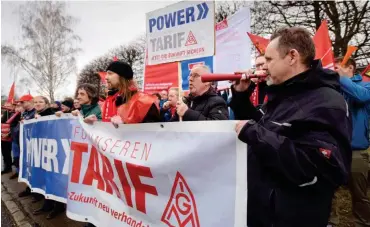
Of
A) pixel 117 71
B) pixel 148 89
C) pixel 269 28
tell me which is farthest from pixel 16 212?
pixel 269 28

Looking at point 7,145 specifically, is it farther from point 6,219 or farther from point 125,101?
point 125,101

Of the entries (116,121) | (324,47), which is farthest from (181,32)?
(324,47)

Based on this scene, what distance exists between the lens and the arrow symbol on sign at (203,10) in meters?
3.44

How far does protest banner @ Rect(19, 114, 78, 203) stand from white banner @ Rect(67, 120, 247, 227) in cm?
64

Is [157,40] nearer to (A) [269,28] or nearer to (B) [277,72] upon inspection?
(B) [277,72]

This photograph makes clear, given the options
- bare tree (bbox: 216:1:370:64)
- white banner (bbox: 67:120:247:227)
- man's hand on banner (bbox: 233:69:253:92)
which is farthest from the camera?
Answer: bare tree (bbox: 216:1:370:64)

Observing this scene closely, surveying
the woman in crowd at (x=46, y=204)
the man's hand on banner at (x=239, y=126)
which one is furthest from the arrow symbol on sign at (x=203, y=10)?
the woman in crowd at (x=46, y=204)

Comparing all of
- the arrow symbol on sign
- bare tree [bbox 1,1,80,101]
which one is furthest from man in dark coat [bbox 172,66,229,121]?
bare tree [bbox 1,1,80,101]

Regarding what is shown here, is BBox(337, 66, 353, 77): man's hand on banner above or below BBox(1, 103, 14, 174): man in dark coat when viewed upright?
above

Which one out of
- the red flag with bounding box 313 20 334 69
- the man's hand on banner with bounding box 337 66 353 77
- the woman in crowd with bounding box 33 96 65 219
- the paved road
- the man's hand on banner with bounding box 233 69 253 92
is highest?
the red flag with bounding box 313 20 334 69

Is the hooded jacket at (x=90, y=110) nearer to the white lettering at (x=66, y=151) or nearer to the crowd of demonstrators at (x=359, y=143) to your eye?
the white lettering at (x=66, y=151)

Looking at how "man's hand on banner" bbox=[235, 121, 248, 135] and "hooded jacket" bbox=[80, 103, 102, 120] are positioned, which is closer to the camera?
"man's hand on banner" bbox=[235, 121, 248, 135]

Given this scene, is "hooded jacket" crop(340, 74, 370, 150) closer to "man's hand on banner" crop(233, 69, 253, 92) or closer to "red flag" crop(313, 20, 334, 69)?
"red flag" crop(313, 20, 334, 69)

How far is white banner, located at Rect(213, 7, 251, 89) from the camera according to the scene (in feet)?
16.7
